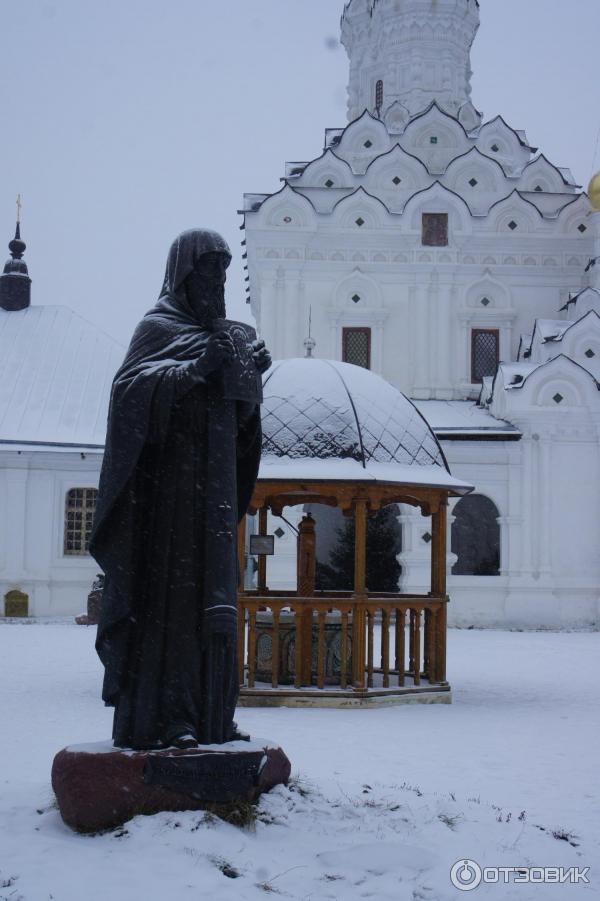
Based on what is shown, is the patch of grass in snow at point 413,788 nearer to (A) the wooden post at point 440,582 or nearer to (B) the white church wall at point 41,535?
(A) the wooden post at point 440,582

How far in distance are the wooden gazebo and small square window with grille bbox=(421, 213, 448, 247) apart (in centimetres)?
1470

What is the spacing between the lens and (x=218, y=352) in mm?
5453

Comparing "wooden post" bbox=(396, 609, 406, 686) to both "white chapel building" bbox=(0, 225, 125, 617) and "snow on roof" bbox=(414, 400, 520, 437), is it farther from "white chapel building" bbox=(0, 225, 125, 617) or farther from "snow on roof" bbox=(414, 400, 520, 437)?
"white chapel building" bbox=(0, 225, 125, 617)

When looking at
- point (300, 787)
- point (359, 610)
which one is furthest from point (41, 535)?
point (300, 787)

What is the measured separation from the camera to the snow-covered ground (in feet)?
15.3

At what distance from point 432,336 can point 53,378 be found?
8633 mm

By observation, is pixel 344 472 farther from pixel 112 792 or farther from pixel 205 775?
pixel 112 792

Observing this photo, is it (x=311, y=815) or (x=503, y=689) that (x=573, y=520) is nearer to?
(x=503, y=689)

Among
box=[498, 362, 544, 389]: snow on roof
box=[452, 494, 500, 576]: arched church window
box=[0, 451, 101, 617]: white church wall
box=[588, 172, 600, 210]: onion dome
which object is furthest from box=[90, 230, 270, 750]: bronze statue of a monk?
box=[588, 172, 600, 210]: onion dome

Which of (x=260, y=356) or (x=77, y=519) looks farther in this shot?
(x=77, y=519)

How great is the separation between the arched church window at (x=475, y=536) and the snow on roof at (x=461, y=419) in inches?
57.6

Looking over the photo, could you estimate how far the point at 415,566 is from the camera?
23188 millimetres

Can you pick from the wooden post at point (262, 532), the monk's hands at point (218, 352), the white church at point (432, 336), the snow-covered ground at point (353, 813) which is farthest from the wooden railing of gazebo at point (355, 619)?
the white church at point (432, 336)

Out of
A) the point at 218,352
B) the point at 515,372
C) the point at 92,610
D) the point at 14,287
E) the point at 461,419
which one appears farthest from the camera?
the point at 14,287
